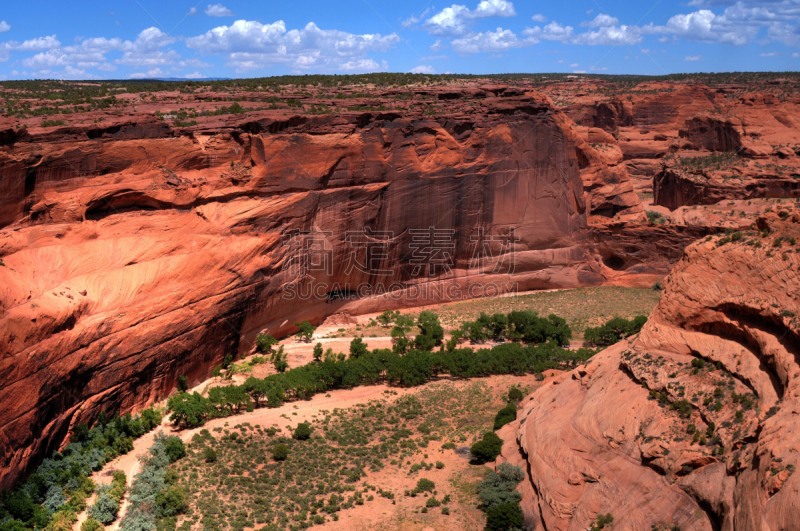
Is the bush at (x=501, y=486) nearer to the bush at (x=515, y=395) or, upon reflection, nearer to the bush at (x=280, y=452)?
the bush at (x=515, y=395)

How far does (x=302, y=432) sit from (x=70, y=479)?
7.56 meters

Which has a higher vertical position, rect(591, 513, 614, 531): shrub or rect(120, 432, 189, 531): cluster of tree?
rect(591, 513, 614, 531): shrub

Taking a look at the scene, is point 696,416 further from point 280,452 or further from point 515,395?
point 280,452

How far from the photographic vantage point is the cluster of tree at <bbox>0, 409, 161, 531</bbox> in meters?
16.3

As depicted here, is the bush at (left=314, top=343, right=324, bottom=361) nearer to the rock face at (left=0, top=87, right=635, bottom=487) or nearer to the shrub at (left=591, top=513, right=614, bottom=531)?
the rock face at (left=0, top=87, right=635, bottom=487)

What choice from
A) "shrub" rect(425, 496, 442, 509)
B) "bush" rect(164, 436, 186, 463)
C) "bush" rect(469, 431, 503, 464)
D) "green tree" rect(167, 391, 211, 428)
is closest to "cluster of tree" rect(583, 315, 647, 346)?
"bush" rect(469, 431, 503, 464)

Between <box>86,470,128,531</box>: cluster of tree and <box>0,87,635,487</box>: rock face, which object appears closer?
<box>86,470,128,531</box>: cluster of tree

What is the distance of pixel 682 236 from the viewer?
133 ft

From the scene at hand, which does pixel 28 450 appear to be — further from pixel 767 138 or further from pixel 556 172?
pixel 767 138

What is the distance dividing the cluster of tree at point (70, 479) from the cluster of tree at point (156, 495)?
0.76 m

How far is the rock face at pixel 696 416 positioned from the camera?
452 inches

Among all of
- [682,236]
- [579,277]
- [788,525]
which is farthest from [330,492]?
[682,236]

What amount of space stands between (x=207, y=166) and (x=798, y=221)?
79.8 feet

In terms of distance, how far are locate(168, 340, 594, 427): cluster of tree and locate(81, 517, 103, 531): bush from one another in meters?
6.00
